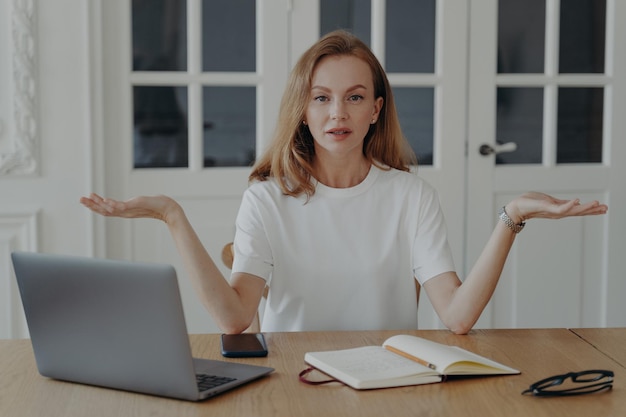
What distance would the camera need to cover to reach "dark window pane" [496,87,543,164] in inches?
143

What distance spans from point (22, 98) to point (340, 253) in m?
1.55

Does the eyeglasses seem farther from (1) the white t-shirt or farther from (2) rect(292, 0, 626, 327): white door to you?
(2) rect(292, 0, 626, 327): white door

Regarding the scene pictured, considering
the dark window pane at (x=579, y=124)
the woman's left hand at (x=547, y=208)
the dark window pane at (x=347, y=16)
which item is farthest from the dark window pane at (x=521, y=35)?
the woman's left hand at (x=547, y=208)

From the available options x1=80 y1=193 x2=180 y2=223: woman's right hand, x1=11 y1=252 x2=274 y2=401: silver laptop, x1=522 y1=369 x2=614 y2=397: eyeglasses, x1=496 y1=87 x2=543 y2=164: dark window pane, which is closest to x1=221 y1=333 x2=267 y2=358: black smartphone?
x1=11 y1=252 x2=274 y2=401: silver laptop

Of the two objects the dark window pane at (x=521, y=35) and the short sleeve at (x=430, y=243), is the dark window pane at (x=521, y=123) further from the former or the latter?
the short sleeve at (x=430, y=243)

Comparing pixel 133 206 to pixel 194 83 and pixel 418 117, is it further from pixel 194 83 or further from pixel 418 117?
pixel 418 117

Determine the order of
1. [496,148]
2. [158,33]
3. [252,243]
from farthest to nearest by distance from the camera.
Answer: [496,148] < [158,33] < [252,243]

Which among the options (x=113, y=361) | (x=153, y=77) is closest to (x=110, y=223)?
(x=153, y=77)

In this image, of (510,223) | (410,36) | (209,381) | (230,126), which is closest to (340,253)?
(510,223)

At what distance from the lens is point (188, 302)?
342 centimetres

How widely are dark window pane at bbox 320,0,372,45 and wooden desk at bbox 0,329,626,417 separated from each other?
2015mm

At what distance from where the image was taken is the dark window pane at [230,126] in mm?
3436

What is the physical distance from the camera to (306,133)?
230 centimetres

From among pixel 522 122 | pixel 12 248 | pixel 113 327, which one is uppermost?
pixel 522 122
